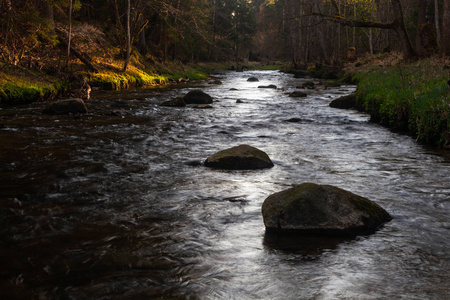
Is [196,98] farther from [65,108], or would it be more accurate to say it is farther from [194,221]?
[194,221]

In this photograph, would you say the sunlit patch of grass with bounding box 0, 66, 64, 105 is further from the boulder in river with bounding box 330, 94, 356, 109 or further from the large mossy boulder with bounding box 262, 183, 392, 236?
the large mossy boulder with bounding box 262, 183, 392, 236

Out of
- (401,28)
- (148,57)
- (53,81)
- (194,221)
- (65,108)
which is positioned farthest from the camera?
(148,57)

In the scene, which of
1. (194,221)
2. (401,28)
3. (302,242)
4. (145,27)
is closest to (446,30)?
(401,28)

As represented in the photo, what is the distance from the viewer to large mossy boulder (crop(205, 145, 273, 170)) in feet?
22.5

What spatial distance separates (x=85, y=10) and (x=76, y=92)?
43.4 feet

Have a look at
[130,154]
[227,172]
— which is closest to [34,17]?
[130,154]

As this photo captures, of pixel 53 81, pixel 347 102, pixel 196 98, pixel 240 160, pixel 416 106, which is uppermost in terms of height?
pixel 53 81

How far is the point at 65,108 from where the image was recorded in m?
12.4

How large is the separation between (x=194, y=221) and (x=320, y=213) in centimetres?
140

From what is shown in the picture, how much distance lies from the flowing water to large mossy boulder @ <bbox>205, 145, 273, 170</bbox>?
22 cm

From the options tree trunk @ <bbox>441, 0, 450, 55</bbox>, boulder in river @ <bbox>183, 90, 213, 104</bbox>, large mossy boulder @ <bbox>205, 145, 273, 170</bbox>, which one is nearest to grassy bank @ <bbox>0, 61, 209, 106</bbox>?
boulder in river @ <bbox>183, 90, 213, 104</bbox>

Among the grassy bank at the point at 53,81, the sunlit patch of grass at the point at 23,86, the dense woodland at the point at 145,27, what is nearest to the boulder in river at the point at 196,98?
the grassy bank at the point at 53,81

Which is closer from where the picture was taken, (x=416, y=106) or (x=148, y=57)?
(x=416, y=106)

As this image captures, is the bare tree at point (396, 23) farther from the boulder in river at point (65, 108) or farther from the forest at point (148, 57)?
the boulder in river at point (65, 108)
